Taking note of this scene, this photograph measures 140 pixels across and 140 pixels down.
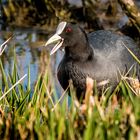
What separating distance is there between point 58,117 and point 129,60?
2693mm

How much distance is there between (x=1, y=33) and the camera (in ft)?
34.1

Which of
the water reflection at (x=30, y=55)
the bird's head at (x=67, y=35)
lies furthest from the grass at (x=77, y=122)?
the water reflection at (x=30, y=55)

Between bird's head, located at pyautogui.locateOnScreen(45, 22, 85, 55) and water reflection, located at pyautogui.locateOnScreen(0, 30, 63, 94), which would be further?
water reflection, located at pyautogui.locateOnScreen(0, 30, 63, 94)

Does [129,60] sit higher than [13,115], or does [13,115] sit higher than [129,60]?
[13,115]

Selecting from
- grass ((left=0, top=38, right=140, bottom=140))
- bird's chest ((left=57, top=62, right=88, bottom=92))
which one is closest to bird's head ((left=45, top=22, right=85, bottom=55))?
bird's chest ((left=57, top=62, right=88, bottom=92))

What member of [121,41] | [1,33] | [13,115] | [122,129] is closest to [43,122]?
[13,115]

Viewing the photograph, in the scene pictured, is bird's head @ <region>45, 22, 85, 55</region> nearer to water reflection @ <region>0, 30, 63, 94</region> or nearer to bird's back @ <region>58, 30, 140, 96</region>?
bird's back @ <region>58, 30, 140, 96</region>

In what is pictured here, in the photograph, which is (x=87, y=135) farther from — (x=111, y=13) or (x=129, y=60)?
(x=111, y=13)

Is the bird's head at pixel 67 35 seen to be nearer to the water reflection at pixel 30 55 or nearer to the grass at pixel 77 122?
the water reflection at pixel 30 55

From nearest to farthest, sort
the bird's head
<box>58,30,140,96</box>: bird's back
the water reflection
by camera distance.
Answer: the bird's head, <box>58,30,140,96</box>: bird's back, the water reflection

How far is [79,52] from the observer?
22.1 feet

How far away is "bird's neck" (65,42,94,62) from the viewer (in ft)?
22.1

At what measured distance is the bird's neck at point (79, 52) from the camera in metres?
6.73

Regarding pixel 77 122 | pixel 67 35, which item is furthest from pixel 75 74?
pixel 77 122
